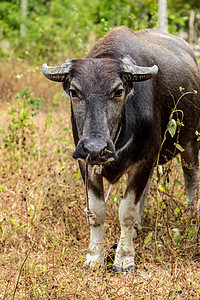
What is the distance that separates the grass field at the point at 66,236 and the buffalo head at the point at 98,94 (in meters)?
0.57

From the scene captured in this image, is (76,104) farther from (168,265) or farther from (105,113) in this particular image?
(168,265)

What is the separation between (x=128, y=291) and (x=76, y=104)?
4.36ft

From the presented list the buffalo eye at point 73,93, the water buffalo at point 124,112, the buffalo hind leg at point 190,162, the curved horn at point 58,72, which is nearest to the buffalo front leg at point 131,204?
the water buffalo at point 124,112

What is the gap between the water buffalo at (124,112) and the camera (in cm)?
303

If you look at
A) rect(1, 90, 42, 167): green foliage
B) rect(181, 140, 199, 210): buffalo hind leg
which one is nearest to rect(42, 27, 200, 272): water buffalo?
rect(181, 140, 199, 210): buffalo hind leg

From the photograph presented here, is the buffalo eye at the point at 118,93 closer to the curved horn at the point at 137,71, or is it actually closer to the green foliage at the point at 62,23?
the curved horn at the point at 137,71

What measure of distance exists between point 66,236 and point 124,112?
119 cm

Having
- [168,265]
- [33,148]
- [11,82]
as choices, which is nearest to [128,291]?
[168,265]

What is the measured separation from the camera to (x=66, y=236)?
377 centimetres

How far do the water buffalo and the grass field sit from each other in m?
0.21

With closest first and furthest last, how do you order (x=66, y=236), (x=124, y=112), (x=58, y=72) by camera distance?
(x=58, y=72) → (x=124, y=112) → (x=66, y=236)

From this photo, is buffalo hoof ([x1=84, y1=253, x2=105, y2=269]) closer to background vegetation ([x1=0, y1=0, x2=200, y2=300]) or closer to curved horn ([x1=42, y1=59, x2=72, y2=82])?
background vegetation ([x1=0, y1=0, x2=200, y2=300])

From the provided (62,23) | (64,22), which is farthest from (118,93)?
(62,23)

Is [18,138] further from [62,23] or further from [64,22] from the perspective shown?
[62,23]
